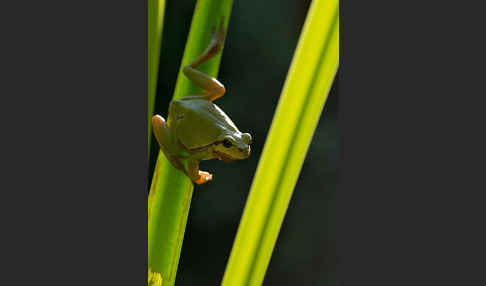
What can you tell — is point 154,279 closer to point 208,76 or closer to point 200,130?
point 200,130

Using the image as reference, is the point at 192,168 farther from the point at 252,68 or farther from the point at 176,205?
Result: the point at 252,68

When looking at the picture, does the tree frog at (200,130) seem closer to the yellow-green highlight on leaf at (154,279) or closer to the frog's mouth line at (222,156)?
the frog's mouth line at (222,156)

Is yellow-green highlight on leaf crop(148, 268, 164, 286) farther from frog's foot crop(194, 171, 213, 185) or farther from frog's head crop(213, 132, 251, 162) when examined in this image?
frog's head crop(213, 132, 251, 162)

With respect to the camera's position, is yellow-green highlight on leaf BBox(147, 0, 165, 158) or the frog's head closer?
the frog's head

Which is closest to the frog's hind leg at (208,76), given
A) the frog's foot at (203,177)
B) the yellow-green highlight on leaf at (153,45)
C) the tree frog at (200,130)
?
the tree frog at (200,130)

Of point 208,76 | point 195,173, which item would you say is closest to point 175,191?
point 195,173

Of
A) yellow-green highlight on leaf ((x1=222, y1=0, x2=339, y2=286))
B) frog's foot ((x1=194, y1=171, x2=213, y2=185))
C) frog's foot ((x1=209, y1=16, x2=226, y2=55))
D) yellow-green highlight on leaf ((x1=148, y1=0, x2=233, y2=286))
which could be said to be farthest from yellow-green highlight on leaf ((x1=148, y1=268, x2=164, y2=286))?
frog's foot ((x1=209, y1=16, x2=226, y2=55))
